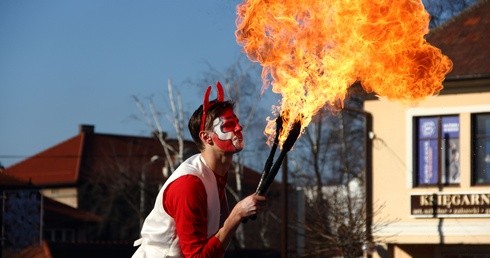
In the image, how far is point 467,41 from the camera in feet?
120

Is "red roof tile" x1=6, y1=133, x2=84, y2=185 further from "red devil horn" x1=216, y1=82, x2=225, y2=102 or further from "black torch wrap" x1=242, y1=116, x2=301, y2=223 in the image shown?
"black torch wrap" x1=242, y1=116, x2=301, y2=223

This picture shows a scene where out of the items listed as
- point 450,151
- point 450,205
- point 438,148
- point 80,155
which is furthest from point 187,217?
point 80,155

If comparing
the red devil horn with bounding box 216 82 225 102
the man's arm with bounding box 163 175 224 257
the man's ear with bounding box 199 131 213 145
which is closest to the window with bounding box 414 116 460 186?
the red devil horn with bounding box 216 82 225 102

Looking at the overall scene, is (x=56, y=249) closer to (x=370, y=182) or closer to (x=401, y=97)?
(x=370, y=182)

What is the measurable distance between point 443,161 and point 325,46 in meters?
26.0

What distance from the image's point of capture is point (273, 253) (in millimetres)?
44938

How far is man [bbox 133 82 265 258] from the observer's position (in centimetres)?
884

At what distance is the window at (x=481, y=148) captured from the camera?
114ft

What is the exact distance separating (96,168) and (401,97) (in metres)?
67.1

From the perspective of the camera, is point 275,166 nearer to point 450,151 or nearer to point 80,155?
point 450,151

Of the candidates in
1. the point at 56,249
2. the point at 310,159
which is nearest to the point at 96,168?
the point at 310,159

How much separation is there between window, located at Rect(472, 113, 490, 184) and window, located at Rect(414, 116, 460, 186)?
1.53ft

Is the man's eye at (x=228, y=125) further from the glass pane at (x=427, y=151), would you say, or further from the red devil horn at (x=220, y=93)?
the glass pane at (x=427, y=151)

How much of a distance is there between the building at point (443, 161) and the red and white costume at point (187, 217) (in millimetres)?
26284
